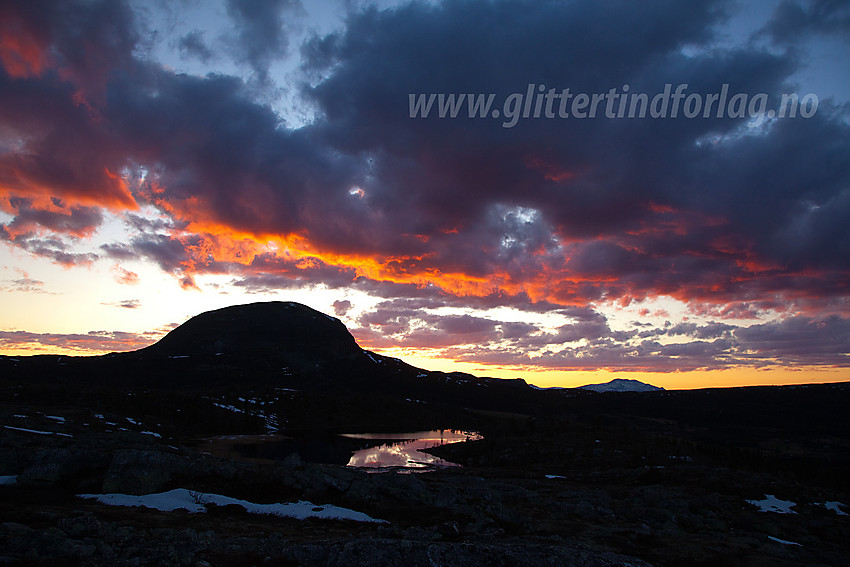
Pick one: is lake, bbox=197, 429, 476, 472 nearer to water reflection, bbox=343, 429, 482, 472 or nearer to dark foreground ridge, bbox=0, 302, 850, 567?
water reflection, bbox=343, 429, 482, 472

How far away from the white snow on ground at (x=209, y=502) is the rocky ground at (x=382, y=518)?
830 millimetres

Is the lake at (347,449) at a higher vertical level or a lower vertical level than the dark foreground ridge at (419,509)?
lower

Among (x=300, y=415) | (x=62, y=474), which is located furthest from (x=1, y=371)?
(x=62, y=474)

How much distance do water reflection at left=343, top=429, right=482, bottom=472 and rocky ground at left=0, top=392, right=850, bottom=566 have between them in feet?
84.4

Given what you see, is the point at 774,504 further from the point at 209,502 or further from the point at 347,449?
the point at 347,449

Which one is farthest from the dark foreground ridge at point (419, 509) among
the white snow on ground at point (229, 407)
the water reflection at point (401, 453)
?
the white snow on ground at point (229, 407)

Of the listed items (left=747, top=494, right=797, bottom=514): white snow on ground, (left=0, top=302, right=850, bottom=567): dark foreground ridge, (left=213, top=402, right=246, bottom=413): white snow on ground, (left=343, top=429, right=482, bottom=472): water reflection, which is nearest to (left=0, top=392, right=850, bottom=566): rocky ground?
(left=0, top=302, right=850, bottom=567): dark foreground ridge

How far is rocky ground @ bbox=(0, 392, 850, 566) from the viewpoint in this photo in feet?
52.1

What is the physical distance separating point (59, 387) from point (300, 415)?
65077 millimetres

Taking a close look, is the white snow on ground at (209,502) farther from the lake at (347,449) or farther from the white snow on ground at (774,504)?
the lake at (347,449)

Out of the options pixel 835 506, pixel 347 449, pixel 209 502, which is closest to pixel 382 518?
pixel 209 502

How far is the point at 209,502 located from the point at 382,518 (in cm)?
1033

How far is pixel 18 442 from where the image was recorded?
120 feet

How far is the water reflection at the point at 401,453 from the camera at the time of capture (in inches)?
2921
